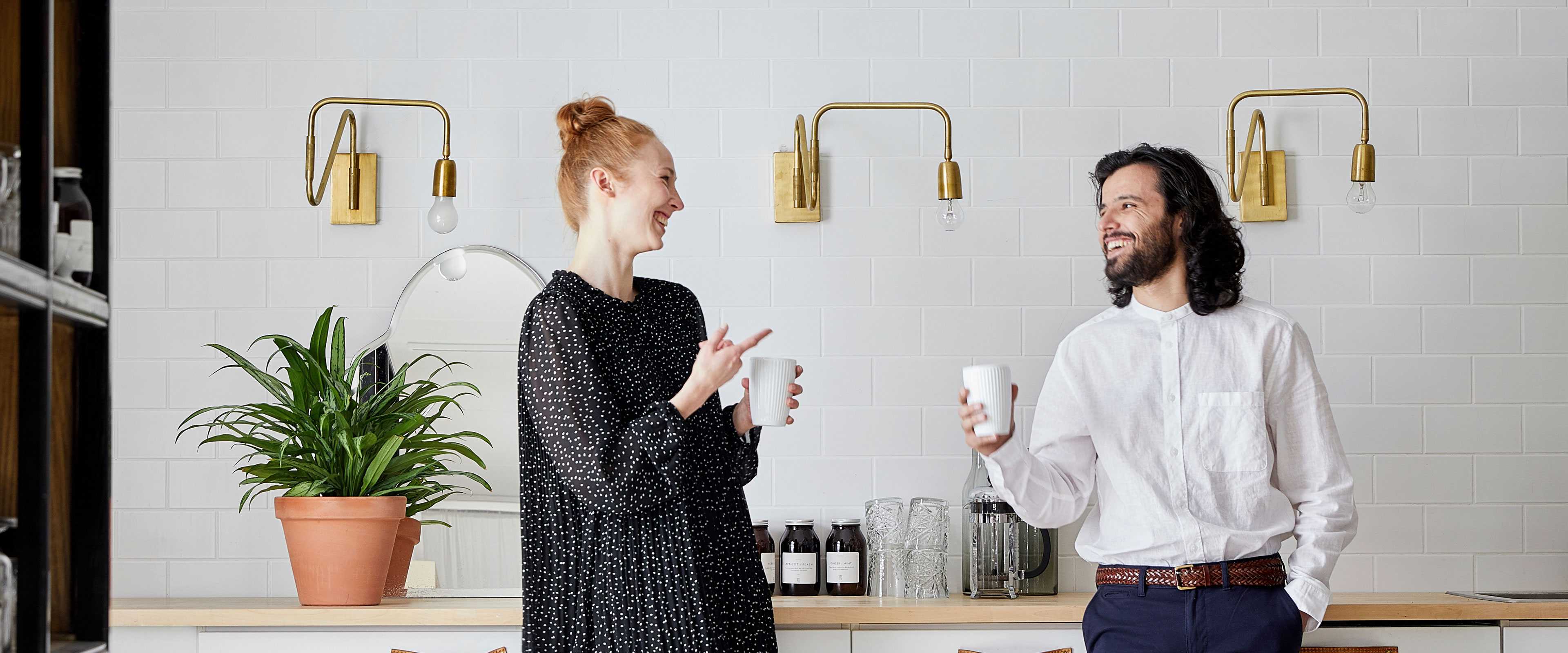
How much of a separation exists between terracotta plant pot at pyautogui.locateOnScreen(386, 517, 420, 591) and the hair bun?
983 mm

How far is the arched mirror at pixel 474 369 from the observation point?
9.17 feet

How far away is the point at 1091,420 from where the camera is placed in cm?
212

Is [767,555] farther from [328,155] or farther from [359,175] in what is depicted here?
[328,155]

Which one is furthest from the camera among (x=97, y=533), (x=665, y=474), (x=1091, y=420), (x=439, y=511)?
(x=439, y=511)

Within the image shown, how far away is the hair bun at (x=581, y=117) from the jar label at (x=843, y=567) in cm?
107

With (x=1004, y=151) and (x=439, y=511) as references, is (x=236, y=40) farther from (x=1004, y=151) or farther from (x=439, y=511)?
(x=1004, y=151)

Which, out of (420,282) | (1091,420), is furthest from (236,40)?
(1091,420)

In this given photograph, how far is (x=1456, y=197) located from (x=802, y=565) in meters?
1.77

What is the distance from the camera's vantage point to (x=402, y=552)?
8.59 ft

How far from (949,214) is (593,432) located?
42.4 inches

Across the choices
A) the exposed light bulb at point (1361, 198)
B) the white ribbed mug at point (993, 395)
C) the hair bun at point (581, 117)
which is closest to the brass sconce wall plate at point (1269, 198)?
the exposed light bulb at point (1361, 198)

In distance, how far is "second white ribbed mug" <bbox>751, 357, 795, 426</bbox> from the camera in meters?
1.93

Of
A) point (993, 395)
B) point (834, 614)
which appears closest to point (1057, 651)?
A: point (834, 614)

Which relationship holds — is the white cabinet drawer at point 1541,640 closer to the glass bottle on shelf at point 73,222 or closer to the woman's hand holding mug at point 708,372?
the woman's hand holding mug at point 708,372
